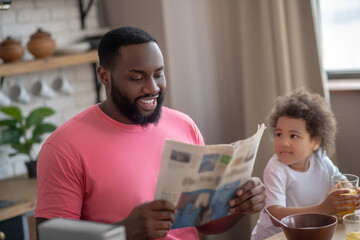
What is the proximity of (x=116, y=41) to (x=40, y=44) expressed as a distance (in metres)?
1.33

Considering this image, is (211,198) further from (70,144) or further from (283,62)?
(283,62)

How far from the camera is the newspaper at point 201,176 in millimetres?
1430

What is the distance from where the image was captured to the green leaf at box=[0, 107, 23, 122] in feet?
9.75

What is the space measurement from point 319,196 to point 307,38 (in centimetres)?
99

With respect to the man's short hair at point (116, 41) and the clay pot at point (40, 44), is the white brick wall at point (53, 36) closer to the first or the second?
the clay pot at point (40, 44)

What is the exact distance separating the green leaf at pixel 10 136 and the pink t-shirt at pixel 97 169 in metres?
1.25

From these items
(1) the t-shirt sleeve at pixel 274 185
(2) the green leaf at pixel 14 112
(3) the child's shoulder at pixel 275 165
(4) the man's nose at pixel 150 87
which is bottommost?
(1) the t-shirt sleeve at pixel 274 185

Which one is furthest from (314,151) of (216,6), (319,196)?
(216,6)

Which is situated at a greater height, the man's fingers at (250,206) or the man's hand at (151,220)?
the man's hand at (151,220)

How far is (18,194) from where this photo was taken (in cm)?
283

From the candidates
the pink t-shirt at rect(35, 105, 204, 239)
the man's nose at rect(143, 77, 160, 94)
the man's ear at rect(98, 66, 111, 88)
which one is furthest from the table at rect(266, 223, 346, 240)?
the man's ear at rect(98, 66, 111, 88)

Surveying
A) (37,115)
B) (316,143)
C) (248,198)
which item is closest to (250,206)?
(248,198)

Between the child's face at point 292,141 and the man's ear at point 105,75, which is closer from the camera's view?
the man's ear at point 105,75

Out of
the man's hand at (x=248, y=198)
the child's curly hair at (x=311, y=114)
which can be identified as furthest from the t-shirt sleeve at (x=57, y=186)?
the child's curly hair at (x=311, y=114)
